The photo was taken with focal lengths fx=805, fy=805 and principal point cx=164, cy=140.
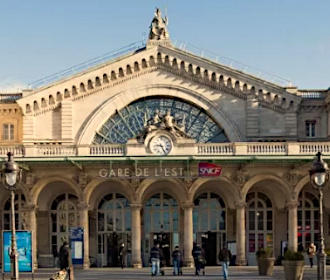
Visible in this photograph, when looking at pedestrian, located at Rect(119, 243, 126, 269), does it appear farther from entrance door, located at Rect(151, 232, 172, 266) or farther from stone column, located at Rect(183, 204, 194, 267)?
stone column, located at Rect(183, 204, 194, 267)

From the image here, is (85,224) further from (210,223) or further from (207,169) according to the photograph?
(210,223)

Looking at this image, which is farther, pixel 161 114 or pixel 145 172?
pixel 161 114

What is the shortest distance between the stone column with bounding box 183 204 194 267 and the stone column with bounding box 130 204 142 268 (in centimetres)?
334

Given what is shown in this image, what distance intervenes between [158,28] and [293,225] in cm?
2062

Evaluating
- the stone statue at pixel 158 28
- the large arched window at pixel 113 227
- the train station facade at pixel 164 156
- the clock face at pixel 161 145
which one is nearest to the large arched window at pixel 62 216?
the train station facade at pixel 164 156

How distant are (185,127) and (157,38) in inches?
321

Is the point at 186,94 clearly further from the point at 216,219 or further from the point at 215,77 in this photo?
the point at 216,219

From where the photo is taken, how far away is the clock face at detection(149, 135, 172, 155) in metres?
58.0

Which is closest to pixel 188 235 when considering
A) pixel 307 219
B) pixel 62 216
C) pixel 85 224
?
pixel 85 224

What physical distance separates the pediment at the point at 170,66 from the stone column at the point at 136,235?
1159 cm

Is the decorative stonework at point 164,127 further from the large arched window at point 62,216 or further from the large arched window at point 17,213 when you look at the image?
the large arched window at point 17,213

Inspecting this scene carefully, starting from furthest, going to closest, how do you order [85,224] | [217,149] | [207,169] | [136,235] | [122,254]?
[217,149] → [136,235] → [85,224] → [122,254] → [207,169]

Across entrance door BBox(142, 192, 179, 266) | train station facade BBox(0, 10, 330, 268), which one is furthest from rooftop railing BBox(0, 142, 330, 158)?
entrance door BBox(142, 192, 179, 266)

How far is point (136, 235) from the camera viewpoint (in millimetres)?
58312
